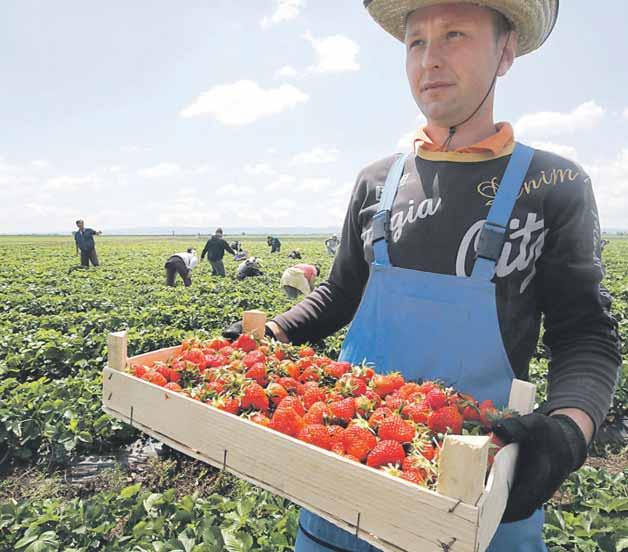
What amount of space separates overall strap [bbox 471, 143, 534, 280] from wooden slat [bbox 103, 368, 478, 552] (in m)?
0.67

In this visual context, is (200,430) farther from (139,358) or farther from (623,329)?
(623,329)

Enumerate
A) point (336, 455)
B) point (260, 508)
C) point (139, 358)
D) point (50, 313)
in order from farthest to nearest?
point (50, 313) < point (260, 508) < point (139, 358) < point (336, 455)

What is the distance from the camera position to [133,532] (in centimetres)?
261

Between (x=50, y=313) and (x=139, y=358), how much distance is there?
898 centimetres

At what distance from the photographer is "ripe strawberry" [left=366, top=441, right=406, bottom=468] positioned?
1204mm

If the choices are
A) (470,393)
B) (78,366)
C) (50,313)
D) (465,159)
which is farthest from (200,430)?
(50,313)

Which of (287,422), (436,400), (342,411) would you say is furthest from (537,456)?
(287,422)

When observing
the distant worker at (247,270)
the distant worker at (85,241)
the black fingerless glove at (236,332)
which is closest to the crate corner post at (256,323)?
the black fingerless glove at (236,332)

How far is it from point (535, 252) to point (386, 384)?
22.5 inches

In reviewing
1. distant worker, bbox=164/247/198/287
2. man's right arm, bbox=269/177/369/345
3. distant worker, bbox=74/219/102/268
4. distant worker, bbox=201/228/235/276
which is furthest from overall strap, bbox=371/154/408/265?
distant worker, bbox=74/219/102/268

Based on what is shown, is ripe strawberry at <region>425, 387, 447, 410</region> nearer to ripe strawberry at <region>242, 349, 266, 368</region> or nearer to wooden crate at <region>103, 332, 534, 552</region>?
wooden crate at <region>103, 332, 534, 552</region>

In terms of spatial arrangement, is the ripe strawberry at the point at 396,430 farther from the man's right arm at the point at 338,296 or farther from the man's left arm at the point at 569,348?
the man's right arm at the point at 338,296

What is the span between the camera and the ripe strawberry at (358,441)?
125 centimetres

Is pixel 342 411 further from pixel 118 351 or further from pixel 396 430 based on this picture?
pixel 118 351
